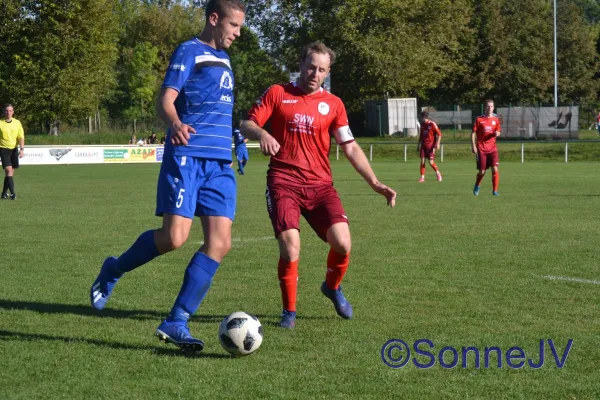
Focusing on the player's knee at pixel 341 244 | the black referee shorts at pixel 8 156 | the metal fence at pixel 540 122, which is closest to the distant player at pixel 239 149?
the black referee shorts at pixel 8 156

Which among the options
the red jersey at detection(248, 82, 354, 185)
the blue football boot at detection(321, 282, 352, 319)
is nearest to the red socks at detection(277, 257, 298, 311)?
the blue football boot at detection(321, 282, 352, 319)

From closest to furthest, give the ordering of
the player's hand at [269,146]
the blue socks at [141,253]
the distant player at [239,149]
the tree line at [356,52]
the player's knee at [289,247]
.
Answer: the player's hand at [269,146], the blue socks at [141,253], the player's knee at [289,247], the distant player at [239,149], the tree line at [356,52]

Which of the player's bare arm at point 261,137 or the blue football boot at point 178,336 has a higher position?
the player's bare arm at point 261,137

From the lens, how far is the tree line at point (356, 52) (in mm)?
50406

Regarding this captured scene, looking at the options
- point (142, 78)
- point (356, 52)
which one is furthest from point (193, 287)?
point (142, 78)

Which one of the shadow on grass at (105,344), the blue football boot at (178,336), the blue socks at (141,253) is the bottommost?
the shadow on grass at (105,344)

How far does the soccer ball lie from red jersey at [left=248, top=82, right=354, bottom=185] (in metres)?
1.43

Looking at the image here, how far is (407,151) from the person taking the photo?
45188 millimetres

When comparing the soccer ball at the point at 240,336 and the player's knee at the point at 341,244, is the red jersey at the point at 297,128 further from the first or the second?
the soccer ball at the point at 240,336

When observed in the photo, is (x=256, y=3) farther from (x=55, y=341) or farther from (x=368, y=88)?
(x=55, y=341)

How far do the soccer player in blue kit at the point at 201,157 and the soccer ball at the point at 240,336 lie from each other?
0.25 meters

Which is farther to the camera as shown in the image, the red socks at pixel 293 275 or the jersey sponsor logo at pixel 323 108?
the jersey sponsor logo at pixel 323 108

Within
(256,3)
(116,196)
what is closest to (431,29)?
(256,3)

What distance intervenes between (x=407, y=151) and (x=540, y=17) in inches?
1030
